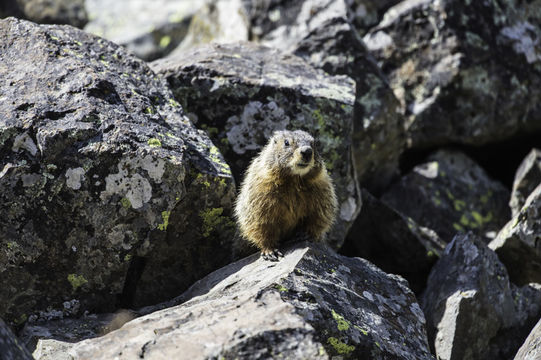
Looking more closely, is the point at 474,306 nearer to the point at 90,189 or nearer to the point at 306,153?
the point at 306,153

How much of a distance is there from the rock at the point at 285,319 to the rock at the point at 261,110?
1.65 m

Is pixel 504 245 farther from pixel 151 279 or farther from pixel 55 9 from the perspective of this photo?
pixel 55 9

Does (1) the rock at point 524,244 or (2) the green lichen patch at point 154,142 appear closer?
(2) the green lichen patch at point 154,142

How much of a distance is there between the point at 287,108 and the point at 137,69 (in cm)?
193

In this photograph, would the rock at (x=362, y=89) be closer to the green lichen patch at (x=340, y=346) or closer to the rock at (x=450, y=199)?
the rock at (x=450, y=199)

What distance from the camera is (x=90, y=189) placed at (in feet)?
19.5

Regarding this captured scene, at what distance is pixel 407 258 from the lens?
850 centimetres

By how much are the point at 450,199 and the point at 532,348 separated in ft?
13.4

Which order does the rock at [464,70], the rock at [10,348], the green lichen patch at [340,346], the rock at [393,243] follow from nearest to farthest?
the rock at [10,348], the green lichen patch at [340,346], the rock at [393,243], the rock at [464,70]

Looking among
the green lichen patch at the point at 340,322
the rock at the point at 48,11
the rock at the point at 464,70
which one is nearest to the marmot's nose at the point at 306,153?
the green lichen patch at the point at 340,322

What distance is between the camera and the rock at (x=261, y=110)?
310 inches

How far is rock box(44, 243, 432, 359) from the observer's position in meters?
Result: 4.73

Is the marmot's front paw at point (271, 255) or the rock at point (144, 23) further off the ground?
the rock at point (144, 23)

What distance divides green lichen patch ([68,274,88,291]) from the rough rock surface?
12.3 feet
